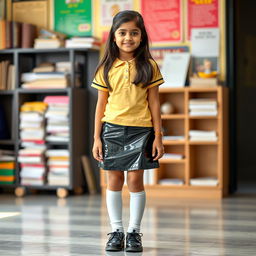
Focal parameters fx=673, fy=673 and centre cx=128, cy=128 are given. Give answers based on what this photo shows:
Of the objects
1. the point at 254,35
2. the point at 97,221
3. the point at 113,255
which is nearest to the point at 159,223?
the point at 97,221

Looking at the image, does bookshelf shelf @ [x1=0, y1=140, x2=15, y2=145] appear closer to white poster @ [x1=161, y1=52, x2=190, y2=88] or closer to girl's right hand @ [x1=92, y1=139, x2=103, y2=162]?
white poster @ [x1=161, y1=52, x2=190, y2=88]

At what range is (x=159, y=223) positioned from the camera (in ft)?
13.4

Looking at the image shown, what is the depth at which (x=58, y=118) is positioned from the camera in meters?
5.67

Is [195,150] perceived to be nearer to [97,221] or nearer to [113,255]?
[97,221]

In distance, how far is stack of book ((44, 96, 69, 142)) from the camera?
5668 mm

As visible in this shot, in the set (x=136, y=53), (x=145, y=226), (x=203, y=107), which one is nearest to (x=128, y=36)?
(x=136, y=53)

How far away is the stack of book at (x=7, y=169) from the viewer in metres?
5.84

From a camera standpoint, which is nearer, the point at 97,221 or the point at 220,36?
the point at 97,221

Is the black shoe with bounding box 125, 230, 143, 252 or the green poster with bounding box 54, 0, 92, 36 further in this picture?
the green poster with bounding box 54, 0, 92, 36

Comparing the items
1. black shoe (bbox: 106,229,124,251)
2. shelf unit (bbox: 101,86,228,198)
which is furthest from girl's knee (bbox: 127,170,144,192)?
shelf unit (bbox: 101,86,228,198)

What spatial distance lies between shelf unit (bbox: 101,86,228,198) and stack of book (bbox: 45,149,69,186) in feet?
1.12

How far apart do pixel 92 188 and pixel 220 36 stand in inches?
66.8

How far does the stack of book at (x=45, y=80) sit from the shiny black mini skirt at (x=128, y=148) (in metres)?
2.61

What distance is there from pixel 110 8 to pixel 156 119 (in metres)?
2.96
